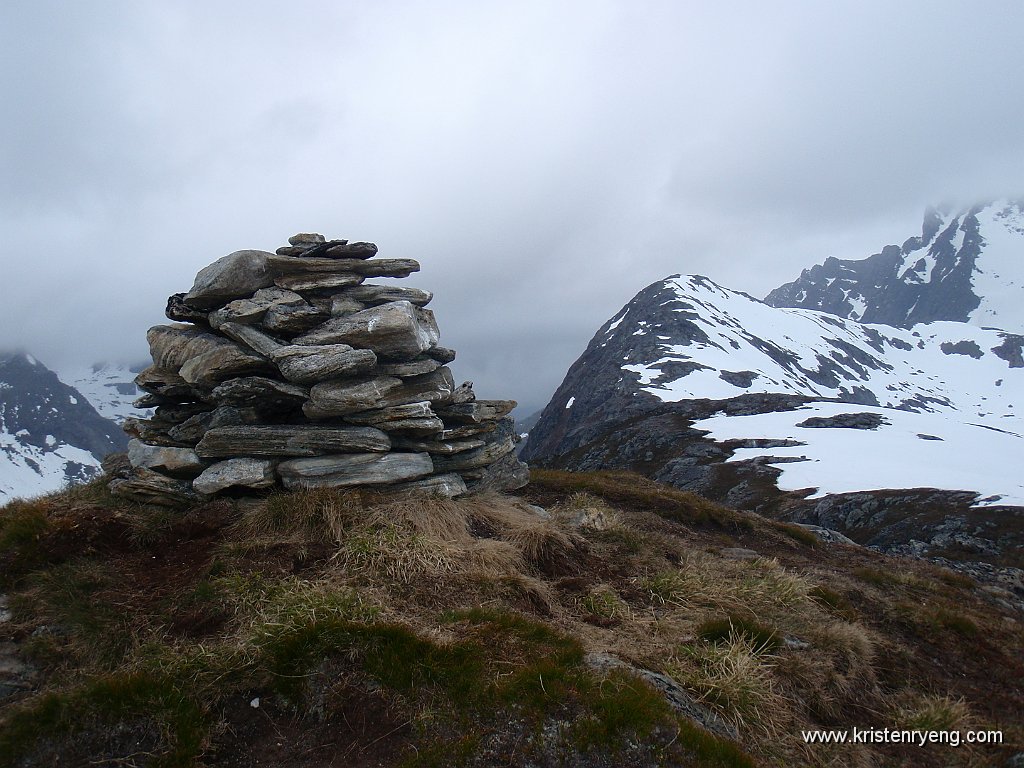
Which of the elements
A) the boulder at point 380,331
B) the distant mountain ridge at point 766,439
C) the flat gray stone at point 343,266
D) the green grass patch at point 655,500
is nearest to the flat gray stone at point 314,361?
the boulder at point 380,331

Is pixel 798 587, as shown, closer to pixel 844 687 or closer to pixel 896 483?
pixel 844 687

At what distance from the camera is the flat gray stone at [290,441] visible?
1089 centimetres

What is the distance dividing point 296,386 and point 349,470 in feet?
6.59

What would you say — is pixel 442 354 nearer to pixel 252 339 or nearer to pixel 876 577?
pixel 252 339

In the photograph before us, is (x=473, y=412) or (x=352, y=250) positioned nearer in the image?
(x=352, y=250)

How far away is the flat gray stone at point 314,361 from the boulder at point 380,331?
45cm

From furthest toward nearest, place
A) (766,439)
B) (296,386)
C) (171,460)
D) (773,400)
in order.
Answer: (773,400) < (766,439) < (296,386) < (171,460)

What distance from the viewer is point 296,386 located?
37.8 ft

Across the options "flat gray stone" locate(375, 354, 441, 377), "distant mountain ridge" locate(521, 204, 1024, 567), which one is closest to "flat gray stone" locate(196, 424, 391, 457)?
"flat gray stone" locate(375, 354, 441, 377)

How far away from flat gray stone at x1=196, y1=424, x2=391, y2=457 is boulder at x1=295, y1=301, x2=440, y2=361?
1.81 meters

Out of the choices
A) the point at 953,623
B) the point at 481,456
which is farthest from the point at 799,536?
the point at 481,456

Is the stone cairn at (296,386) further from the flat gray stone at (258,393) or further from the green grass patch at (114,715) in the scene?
the green grass patch at (114,715)

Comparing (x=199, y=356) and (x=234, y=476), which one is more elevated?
(x=199, y=356)

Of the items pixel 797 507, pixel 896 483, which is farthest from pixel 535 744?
pixel 896 483
